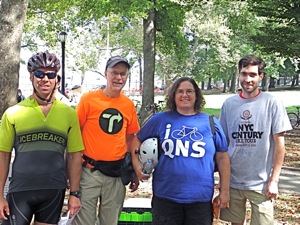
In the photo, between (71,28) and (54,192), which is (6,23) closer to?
(54,192)

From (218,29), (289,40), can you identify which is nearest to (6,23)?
(289,40)

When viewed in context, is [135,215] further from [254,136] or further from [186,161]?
[254,136]

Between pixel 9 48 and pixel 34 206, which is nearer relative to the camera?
pixel 34 206

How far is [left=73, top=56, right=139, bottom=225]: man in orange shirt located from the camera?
3799mm

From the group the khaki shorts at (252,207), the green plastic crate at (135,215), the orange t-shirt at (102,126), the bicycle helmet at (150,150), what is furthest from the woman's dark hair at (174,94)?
the green plastic crate at (135,215)

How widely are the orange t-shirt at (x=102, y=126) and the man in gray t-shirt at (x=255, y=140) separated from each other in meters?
1.01

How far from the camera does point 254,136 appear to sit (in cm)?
384

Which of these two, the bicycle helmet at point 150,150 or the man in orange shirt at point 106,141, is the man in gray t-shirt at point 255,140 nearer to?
the bicycle helmet at point 150,150

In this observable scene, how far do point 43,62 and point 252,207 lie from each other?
90.4 inches

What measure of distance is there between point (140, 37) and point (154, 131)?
35.6m

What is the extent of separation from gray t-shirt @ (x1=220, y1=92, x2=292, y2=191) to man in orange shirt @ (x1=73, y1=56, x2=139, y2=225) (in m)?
0.93

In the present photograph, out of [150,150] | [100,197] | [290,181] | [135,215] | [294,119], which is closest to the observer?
[150,150]

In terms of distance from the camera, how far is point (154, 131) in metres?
3.69

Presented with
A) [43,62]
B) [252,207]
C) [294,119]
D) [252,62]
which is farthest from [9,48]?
[294,119]
